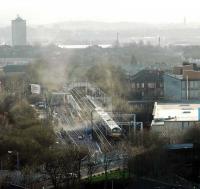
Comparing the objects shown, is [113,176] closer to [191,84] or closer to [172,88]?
[191,84]

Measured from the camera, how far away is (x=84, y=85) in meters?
14.2

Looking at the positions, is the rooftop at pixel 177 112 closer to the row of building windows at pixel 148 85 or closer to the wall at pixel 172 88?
the wall at pixel 172 88

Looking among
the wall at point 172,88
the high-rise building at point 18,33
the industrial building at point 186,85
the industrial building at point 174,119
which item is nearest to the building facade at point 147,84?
the wall at point 172,88

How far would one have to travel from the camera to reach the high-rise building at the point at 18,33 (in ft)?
100

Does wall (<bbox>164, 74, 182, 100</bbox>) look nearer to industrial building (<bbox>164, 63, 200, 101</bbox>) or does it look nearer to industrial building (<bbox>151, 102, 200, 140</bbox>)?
industrial building (<bbox>164, 63, 200, 101</bbox>)

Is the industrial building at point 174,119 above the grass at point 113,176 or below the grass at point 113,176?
above

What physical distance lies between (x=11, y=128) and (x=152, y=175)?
2260 millimetres

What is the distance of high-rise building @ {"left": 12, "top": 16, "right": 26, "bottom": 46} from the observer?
1201 inches

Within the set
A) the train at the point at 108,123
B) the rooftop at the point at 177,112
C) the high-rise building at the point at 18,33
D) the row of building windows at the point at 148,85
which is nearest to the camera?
the train at the point at 108,123

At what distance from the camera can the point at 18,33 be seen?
32.7 m

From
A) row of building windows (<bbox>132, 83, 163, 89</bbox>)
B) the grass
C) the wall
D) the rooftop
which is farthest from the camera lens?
row of building windows (<bbox>132, 83, 163, 89</bbox>)

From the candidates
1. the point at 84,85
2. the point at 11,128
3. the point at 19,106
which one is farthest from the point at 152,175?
the point at 84,85

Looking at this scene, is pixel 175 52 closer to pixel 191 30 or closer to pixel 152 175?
pixel 191 30

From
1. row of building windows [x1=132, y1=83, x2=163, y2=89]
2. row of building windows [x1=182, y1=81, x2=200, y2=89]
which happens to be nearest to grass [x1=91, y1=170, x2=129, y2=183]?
row of building windows [x1=182, y1=81, x2=200, y2=89]
